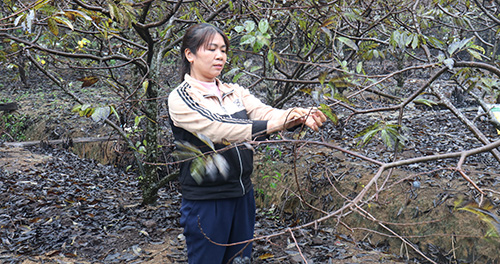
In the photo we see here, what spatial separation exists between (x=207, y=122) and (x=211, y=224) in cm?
59

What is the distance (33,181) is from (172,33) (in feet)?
8.69

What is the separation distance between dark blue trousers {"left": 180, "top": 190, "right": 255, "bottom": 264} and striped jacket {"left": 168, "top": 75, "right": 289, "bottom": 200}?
6cm

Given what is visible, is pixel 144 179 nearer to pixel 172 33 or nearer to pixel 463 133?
pixel 172 33

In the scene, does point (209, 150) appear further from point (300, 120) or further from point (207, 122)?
point (300, 120)

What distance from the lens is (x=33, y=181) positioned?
4840 mm

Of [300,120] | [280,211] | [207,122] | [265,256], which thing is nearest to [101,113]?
[207,122]

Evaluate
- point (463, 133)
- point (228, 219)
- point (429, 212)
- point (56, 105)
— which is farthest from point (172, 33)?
point (56, 105)

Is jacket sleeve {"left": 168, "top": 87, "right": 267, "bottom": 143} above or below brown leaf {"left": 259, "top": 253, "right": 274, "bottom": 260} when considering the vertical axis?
above

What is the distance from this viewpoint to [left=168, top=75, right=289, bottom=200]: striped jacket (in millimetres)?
1760

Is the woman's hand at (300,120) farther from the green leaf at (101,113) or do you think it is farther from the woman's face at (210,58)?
the green leaf at (101,113)

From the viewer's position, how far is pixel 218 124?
1761 mm

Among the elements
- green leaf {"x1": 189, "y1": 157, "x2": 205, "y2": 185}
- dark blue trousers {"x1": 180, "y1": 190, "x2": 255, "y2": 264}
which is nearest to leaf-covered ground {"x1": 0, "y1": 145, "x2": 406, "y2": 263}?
dark blue trousers {"x1": 180, "y1": 190, "x2": 255, "y2": 264}

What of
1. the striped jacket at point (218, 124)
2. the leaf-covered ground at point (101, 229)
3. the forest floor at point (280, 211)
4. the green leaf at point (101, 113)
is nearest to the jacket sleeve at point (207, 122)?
the striped jacket at point (218, 124)

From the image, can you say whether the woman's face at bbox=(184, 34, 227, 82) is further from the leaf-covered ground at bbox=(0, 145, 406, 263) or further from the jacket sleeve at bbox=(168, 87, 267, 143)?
the leaf-covered ground at bbox=(0, 145, 406, 263)
